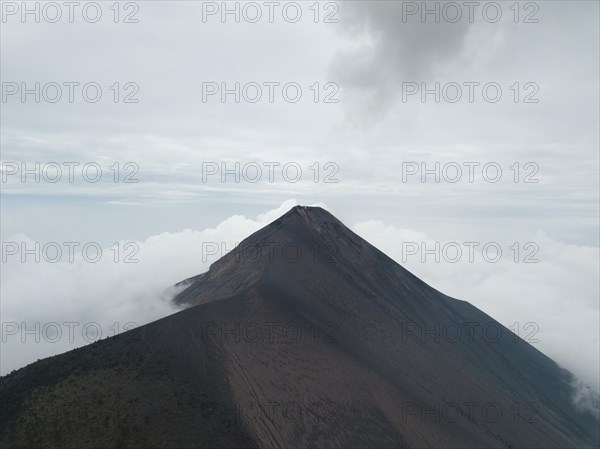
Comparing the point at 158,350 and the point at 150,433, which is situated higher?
the point at 158,350

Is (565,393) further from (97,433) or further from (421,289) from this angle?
(97,433)

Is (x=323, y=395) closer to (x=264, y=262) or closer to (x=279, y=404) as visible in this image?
(x=279, y=404)

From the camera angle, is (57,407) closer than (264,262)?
Yes

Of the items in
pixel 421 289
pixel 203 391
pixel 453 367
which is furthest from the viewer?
pixel 421 289

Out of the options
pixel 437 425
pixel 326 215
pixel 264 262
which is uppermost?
pixel 326 215

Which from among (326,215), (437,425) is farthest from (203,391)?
(326,215)

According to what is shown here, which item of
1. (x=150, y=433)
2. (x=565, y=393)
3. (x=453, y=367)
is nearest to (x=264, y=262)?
(x=453, y=367)

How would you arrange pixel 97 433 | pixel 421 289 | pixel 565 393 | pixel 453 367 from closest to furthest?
pixel 97 433 < pixel 453 367 < pixel 421 289 < pixel 565 393
